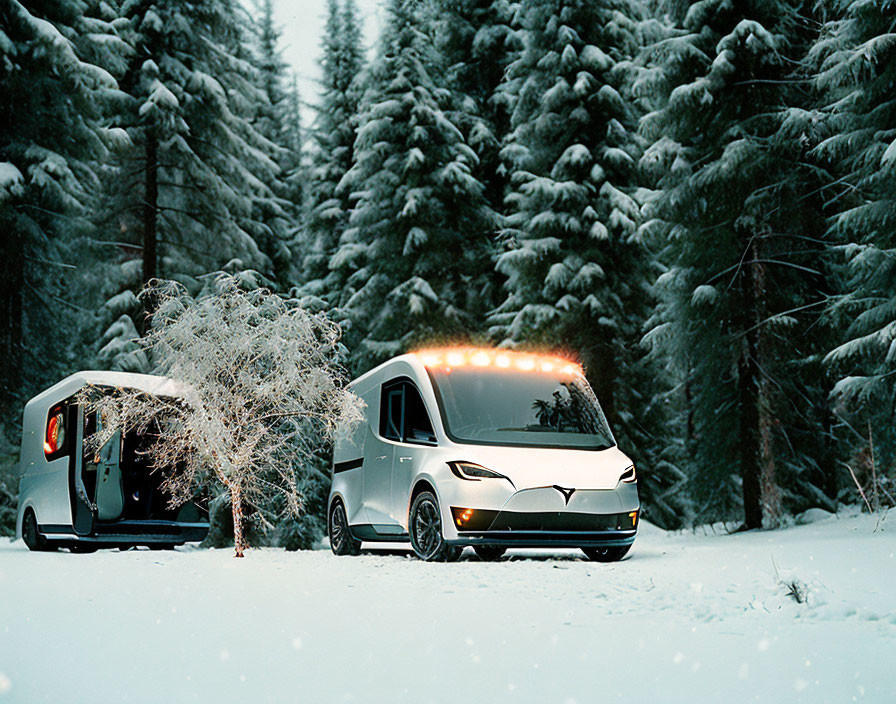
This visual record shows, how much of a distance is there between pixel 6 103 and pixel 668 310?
14.2 metres

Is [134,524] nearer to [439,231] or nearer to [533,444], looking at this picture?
[533,444]

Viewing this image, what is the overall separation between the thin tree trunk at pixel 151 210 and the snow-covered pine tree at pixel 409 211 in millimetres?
4978

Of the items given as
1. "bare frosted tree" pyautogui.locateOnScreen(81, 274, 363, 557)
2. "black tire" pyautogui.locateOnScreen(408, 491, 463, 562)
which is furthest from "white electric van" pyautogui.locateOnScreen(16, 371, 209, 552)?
"black tire" pyautogui.locateOnScreen(408, 491, 463, 562)

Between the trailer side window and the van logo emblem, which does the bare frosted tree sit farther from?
the van logo emblem

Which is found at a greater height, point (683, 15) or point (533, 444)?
point (683, 15)

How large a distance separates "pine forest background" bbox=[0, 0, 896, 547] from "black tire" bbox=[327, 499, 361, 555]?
756 cm

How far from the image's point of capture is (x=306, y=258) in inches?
1271

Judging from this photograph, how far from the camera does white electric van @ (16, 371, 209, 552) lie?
13.4 m

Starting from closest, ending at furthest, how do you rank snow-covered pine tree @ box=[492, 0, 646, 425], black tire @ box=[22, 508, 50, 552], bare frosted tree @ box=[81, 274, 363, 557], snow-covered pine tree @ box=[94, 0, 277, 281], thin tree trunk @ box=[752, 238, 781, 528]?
bare frosted tree @ box=[81, 274, 363, 557]
black tire @ box=[22, 508, 50, 552]
thin tree trunk @ box=[752, 238, 781, 528]
snow-covered pine tree @ box=[492, 0, 646, 425]
snow-covered pine tree @ box=[94, 0, 277, 281]

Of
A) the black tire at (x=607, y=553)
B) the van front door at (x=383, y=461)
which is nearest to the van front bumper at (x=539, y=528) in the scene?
the black tire at (x=607, y=553)

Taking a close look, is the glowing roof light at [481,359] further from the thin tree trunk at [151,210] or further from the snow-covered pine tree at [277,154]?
the snow-covered pine tree at [277,154]

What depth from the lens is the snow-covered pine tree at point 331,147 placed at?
105 ft

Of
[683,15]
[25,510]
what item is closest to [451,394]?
[25,510]

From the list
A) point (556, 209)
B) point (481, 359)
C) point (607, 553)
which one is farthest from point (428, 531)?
point (556, 209)
